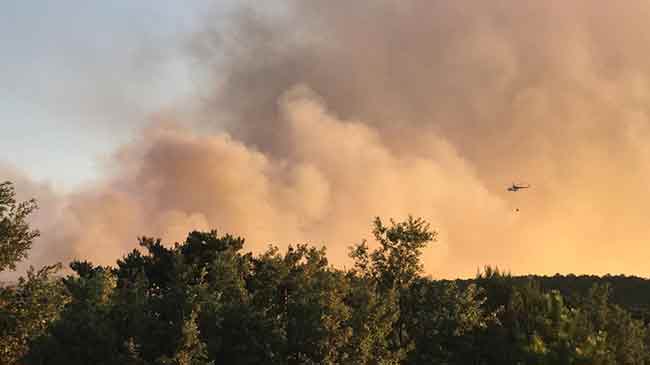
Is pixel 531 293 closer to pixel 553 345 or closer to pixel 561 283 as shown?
pixel 553 345

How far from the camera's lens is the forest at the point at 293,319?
44844 mm

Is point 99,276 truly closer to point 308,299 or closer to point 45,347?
point 45,347

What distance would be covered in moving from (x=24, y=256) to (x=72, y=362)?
28.9 feet

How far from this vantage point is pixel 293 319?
4681cm

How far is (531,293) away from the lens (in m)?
53.8

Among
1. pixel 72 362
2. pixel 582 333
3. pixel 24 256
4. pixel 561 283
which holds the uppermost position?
pixel 561 283

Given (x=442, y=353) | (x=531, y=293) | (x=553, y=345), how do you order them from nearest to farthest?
(x=553, y=345), (x=442, y=353), (x=531, y=293)

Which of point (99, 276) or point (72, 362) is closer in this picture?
point (72, 362)

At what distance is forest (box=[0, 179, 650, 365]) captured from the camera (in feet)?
147

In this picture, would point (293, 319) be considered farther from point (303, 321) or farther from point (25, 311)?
point (25, 311)

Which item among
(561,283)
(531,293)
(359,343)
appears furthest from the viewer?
(561,283)

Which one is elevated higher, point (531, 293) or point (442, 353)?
point (531, 293)

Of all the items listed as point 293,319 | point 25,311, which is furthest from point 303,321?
point 25,311

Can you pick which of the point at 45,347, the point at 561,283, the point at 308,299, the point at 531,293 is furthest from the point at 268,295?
the point at 561,283
